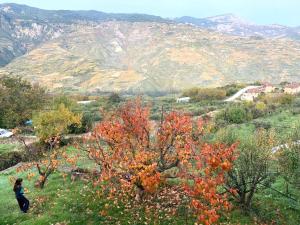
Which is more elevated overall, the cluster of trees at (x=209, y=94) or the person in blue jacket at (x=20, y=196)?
the person in blue jacket at (x=20, y=196)

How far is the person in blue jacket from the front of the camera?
74.7 feet

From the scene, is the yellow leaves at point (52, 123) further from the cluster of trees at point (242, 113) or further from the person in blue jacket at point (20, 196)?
the cluster of trees at point (242, 113)

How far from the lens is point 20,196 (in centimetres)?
2283

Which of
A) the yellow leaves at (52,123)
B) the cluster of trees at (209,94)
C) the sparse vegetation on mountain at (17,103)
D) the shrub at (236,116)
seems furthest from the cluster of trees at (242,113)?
the cluster of trees at (209,94)

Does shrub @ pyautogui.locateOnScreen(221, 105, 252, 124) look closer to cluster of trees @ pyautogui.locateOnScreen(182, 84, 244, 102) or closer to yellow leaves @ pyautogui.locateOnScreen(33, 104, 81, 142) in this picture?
yellow leaves @ pyautogui.locateOnScreen(33, 104, 81, 142)

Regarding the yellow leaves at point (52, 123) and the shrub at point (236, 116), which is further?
the shrub at point (236, 116)

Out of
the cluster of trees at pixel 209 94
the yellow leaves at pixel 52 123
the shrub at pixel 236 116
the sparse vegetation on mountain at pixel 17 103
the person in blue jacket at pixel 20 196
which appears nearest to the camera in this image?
→ the person in blue jacket at pixel 20 196

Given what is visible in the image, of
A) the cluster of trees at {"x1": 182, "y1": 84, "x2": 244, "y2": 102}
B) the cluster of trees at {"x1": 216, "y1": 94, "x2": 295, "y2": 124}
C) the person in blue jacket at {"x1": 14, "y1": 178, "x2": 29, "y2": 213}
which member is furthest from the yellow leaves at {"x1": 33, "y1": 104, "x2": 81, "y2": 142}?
the cluster of trees at {"x1": 182, "y1": 84, "x2": 244, "y2": 102}

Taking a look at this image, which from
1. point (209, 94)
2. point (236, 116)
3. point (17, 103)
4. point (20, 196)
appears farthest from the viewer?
point (209, 94)

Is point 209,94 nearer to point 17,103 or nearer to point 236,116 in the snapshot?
point 236,116

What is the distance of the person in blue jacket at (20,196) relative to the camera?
22.8m

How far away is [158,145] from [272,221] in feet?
24.6

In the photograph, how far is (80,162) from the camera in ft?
117

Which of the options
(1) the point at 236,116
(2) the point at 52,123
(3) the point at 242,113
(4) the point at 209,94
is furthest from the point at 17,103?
(4) the point at 209,94
